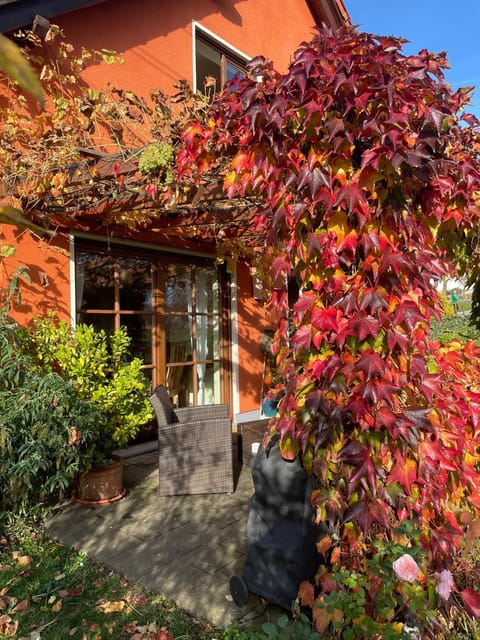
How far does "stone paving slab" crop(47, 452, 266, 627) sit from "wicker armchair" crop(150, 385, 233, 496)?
0.10 m

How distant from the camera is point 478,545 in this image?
2.24 m

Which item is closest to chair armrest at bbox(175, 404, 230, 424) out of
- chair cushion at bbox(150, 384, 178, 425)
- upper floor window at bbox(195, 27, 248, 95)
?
chair cushion at bbox(150, 384, 178, 425)

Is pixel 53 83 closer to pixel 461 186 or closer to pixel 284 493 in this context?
pixel 461 186

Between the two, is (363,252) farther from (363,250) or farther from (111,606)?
(111,606)

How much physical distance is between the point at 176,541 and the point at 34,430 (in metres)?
1.24

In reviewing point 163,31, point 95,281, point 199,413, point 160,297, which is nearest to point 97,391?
point 199,413

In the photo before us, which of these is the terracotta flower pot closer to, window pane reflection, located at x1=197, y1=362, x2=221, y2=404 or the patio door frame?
the patio door frame

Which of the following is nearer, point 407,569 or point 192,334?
point 407,569

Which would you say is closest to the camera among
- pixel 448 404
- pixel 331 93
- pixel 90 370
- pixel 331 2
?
pixel 331 93

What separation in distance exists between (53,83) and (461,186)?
3.85 metres

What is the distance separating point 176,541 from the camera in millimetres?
3023

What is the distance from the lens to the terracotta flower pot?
3668 mm

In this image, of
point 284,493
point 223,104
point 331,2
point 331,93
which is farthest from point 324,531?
point 331,2

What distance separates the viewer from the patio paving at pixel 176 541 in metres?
2.36
